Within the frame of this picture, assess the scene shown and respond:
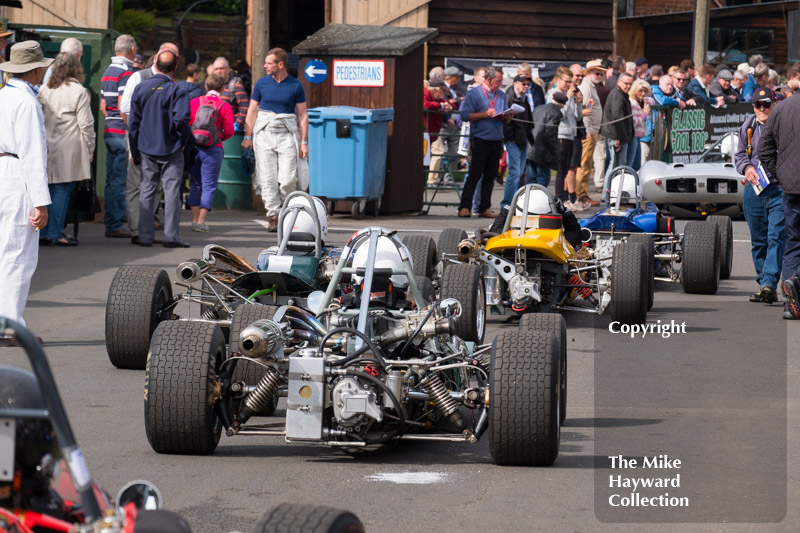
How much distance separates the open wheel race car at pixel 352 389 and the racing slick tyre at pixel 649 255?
4.65 metres

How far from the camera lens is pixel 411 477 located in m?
6.41

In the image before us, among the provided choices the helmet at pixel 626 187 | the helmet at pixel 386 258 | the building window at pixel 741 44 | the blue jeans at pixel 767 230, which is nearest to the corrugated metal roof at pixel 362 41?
the helmet at pixel 626 187

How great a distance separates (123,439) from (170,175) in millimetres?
8035

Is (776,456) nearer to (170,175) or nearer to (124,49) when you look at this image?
(170,175)

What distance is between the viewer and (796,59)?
28.7m

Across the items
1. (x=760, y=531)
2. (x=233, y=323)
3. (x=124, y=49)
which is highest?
(x=124, y=49)

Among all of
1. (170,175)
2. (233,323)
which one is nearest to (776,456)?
(233,323)

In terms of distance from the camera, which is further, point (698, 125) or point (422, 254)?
point (698, 125)

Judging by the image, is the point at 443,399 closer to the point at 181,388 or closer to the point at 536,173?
the point at 181,388

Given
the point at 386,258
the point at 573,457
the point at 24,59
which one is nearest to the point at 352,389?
the point at 573,457

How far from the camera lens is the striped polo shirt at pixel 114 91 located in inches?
612

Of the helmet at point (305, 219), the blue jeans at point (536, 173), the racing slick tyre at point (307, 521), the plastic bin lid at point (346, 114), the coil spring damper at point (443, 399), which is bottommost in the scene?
the coil spring damper at point (443, 399)

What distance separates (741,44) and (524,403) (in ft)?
104

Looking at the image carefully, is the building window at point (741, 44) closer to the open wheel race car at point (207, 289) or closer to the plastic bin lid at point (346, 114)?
the plastic bin lid at point (346, 114)
